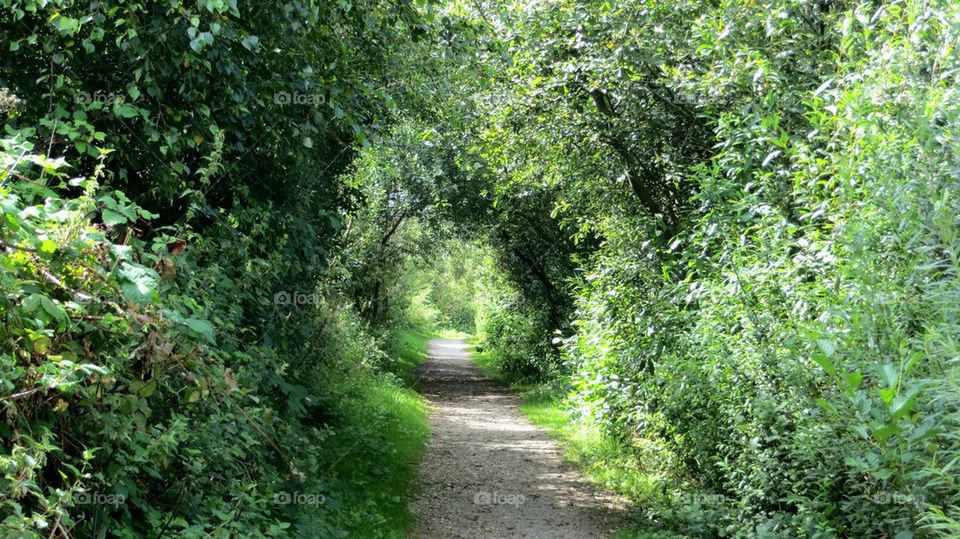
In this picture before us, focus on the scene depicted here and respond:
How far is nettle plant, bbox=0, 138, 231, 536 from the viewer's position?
2928 mm

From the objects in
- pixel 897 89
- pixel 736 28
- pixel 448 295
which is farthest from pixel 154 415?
pixel 448 295

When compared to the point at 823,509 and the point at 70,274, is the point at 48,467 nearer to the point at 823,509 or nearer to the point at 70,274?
the point at 70,274

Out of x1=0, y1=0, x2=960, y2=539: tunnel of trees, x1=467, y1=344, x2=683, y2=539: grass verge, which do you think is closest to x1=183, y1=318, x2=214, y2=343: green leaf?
x1=0, y1=0, x2=960, y2=539: tunnel of trees

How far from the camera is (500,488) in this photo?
9445 millimetres

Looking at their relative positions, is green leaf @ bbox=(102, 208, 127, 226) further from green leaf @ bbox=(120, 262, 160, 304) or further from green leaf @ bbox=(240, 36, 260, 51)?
green leaf @ bbox=(240, 36, 260, 51)

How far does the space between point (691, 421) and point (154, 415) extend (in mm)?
5441

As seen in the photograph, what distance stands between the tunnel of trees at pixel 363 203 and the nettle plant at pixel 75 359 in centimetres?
2

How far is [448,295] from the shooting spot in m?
58.1

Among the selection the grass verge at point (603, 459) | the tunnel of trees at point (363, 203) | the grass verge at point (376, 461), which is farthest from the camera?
the grass verge at point (603, 459)

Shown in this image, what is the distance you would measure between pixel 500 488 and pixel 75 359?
275 inches

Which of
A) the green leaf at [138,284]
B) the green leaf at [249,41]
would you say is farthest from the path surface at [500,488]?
the green leaf at [249,41]

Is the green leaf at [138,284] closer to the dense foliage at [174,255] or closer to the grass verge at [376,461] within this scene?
the dense foliage at [174,255]

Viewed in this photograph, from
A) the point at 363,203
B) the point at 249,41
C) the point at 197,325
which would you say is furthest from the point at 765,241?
the point at 363,203

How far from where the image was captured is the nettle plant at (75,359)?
2.93 meters
